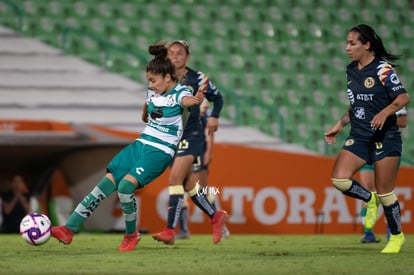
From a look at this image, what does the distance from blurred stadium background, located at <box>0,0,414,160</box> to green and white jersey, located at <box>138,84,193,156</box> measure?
8285 millimetres

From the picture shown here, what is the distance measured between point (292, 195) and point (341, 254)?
6526 mm

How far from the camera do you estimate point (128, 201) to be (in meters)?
7.81

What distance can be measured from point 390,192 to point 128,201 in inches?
84.2

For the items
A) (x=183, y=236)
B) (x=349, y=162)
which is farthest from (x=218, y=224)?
(x=183, y=236)

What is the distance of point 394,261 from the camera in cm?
705

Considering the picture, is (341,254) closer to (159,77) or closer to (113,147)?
(159,77)

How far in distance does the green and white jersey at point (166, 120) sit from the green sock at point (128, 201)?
1.40 feet

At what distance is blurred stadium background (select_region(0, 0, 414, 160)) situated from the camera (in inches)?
679

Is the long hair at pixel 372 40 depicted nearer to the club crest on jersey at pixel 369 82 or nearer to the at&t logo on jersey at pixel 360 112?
the club crest on jersey at pixel 369 82

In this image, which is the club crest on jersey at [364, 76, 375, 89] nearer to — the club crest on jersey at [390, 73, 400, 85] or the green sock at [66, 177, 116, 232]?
the club crest on jersey at [390, 73, 400, 85]

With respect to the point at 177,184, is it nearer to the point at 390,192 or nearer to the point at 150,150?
the point at 150,150

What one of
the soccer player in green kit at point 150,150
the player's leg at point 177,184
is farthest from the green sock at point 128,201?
the player's leg at point 177,184

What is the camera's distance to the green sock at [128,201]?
25.2 feet

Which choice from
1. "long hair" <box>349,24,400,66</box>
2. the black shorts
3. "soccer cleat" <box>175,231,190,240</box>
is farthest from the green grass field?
"soccer cleat" <box>175,231,190,240</box>
